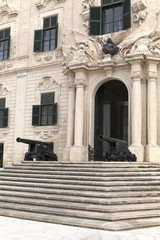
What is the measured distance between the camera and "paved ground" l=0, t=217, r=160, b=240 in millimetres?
5328

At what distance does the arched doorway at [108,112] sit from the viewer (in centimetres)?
1570

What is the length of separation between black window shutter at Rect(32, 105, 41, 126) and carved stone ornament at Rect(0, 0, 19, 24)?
7081 mm

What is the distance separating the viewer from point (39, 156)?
1321cm

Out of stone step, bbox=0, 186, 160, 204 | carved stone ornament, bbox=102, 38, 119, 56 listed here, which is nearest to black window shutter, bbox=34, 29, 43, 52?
carved stone ornament, bbox=102, 38, 119, 56

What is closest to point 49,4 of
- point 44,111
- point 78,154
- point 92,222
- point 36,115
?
point 44,111

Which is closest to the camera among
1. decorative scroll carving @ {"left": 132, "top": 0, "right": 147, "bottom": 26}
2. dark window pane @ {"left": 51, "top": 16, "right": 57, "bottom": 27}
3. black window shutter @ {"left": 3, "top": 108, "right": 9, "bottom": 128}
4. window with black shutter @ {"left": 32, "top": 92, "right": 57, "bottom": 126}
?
decorative scroll carving @ {"left": 132, "top": 0, "right": 147, "bottom": 26}

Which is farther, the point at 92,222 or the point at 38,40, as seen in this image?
the point at 38,40

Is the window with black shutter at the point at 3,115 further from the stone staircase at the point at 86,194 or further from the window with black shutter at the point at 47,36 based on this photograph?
the stone staircase at the point at 86,194

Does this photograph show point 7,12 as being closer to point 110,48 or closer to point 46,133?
point 110,48

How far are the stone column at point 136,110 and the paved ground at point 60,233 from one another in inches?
278

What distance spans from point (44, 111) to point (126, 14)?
716 centimetres

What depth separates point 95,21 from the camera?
52.4 feet

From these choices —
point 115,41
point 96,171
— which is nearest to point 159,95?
point 115,41

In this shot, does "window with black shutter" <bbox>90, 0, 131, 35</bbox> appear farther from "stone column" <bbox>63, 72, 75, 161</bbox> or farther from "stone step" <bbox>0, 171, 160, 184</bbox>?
"stone step" <bbox>0, 171, 160, 184</bbox>
